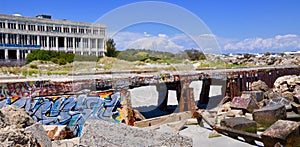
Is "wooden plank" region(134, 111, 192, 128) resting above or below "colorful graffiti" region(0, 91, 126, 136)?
below

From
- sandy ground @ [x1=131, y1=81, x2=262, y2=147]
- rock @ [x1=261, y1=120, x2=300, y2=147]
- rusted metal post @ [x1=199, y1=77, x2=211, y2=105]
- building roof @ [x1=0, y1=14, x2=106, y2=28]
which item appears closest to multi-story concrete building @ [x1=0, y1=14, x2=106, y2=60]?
building roof @ [x1=0, y1=14, x2=106, y2=28]

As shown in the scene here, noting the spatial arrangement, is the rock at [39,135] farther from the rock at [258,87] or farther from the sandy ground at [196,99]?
the rock at [258,87]

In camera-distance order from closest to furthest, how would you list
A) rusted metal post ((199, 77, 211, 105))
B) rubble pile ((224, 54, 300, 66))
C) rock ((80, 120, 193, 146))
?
rock ((80, 120, 193, 146)) < rusted metal post ((199, 77, 211, 105)) < rubble pile ((224, 54, 300, 66))

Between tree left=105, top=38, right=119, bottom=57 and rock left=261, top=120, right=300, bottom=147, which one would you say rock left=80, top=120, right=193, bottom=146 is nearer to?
rock left=261, top=120, right=300, bottom=147

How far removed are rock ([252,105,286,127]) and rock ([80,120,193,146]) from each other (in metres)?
11.5

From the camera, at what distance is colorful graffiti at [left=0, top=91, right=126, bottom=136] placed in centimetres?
1391

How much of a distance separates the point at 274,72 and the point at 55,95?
92.8ft

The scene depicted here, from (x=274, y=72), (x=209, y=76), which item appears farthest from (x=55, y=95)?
(x=274, y=72)

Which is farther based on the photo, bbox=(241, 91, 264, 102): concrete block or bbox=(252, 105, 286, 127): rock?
bbox=(241, 91, 264, 102): concrete block

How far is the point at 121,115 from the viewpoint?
1562 centimetres

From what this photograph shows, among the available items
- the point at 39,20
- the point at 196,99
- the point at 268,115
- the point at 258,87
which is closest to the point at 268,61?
the point at 258,87

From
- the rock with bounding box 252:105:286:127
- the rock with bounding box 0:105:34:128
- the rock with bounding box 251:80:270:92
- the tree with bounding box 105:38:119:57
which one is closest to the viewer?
the rock with bounding box 0:105:34:128

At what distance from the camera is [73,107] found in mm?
14812

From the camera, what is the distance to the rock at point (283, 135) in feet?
34.3
